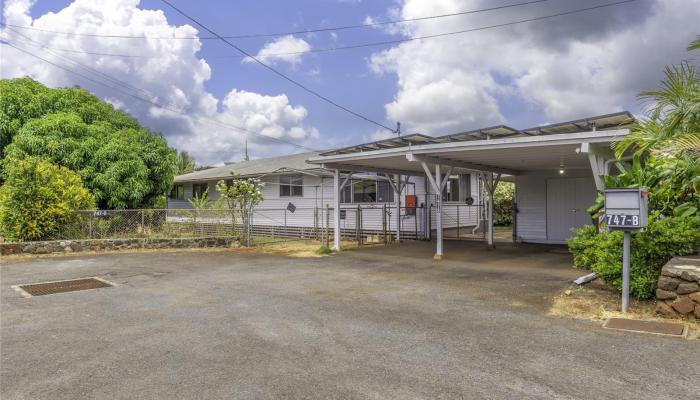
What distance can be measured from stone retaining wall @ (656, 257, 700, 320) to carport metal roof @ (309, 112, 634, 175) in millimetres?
3201

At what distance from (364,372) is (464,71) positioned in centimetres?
1526

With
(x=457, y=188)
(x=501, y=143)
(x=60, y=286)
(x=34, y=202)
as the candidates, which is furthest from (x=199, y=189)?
(x=501, y=143)

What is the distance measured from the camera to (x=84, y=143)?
14008 mm

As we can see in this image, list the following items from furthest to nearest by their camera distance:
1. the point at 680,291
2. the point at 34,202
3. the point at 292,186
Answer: the point at 292,186, the point at 34,202, the point at 680,291

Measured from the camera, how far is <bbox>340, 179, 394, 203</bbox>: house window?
1636 cm

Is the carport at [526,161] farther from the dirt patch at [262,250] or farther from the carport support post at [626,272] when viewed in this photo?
the carport support post at [626,272]

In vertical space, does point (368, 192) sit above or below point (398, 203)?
above

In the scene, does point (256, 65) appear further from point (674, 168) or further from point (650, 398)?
point (650, 398)

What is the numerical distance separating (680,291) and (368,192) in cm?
1232

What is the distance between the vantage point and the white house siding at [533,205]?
13.9 m

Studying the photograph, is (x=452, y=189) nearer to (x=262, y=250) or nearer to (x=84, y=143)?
A: (x=262, y=250)

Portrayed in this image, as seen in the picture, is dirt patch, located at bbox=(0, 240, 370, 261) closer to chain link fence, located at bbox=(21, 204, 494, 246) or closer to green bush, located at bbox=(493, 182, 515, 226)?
chain link fence, located at bbox=(21, 204, 494, 246)

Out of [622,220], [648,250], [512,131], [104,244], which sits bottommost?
[104,244]

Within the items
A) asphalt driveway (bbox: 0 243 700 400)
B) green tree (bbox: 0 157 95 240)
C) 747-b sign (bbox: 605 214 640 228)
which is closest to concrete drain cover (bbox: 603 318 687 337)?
asphalt driveway (bbox: 0 243 700 400)
